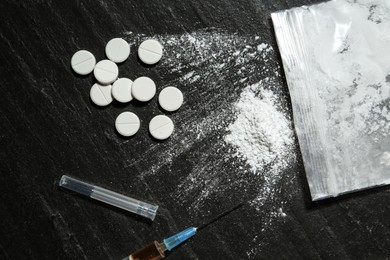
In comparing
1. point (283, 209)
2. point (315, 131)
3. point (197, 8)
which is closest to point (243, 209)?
point (283, 209)

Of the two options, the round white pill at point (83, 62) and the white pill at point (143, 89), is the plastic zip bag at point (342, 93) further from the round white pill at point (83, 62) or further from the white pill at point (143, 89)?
the round white pill at point (83, 62)

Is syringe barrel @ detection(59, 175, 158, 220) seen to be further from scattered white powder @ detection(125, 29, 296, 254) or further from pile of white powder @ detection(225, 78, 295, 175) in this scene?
pile of white powder @ detection(225, 78, 295, 175)

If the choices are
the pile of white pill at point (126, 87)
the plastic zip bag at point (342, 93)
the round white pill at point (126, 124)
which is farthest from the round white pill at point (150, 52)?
the plastic zip bag at point (342, 93)

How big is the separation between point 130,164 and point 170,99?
14 centimetres

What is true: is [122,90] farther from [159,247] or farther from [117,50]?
[159,247]

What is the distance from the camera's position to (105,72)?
0.96 meters

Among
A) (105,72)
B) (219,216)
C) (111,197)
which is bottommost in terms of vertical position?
(219,216)

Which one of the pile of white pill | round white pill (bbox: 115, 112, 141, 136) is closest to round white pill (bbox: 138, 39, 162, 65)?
the pile of white pill

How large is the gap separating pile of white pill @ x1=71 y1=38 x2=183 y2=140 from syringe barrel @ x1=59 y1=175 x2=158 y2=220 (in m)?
0.11

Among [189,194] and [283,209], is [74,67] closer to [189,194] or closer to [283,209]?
[189,194]

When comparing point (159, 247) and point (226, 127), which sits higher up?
point (226, 127)

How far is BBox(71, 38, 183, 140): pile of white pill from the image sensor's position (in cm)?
95

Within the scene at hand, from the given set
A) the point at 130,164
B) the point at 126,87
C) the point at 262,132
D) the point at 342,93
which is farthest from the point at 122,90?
the point at 342,93

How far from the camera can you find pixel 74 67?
97 centimetres
